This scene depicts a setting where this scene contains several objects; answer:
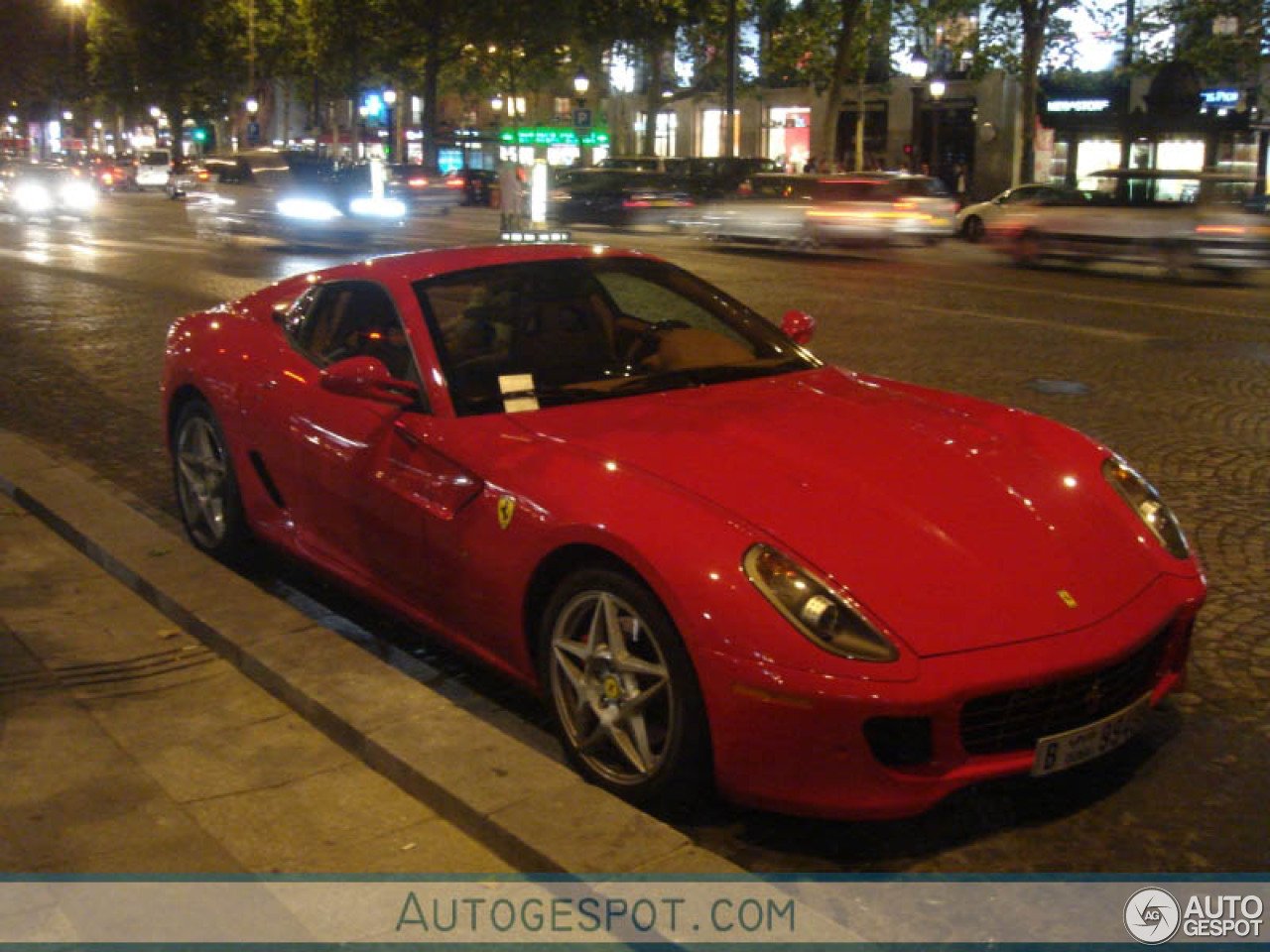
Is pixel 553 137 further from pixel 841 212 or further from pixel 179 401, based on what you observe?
pixel 179 401

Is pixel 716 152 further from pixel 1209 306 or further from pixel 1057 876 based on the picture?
pixel 1057 876

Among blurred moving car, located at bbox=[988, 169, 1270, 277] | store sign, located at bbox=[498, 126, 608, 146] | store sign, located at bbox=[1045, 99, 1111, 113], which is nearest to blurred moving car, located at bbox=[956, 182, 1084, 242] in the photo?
blurred moving car, located at bbox=[988, 169, 1270, 277]

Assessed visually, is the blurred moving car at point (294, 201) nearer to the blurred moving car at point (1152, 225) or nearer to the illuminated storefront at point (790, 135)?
the blurred moving car at point (1152, 225)

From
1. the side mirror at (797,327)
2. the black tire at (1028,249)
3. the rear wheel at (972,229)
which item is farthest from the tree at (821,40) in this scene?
the side mirror at (797,327)

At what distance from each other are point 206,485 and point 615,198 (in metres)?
29.6

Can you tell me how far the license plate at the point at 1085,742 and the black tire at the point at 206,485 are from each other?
3410mm

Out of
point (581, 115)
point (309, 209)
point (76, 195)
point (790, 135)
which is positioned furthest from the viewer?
point (790, 135)

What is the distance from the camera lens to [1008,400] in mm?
9398

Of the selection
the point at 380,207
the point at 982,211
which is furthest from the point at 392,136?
the point at 982,211

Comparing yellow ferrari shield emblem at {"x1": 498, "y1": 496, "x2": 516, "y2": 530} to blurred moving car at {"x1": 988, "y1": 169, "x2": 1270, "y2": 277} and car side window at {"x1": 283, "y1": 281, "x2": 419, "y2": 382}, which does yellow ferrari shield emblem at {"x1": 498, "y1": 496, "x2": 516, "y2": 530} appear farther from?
blurred moving car at {"x1": 988, "y1": 169, "x2": 1270, "y2": 277}

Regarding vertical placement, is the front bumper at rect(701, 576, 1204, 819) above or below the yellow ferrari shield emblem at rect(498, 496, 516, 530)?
below

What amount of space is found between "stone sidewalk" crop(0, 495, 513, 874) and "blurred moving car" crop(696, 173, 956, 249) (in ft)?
68.3

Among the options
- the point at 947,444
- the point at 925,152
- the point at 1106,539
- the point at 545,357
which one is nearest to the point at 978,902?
the point at 1106,539

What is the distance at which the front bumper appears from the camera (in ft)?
10.2
